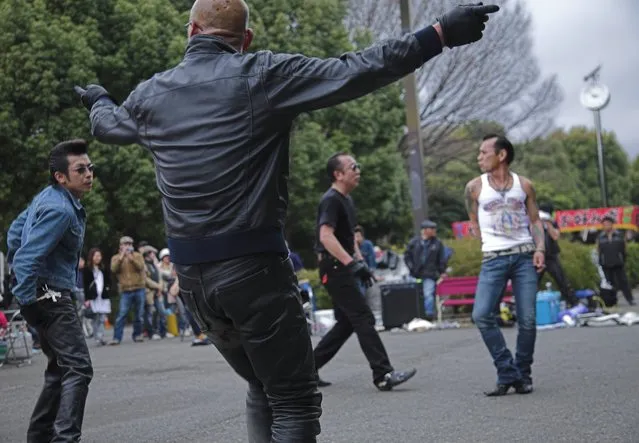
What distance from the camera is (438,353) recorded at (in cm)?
1304

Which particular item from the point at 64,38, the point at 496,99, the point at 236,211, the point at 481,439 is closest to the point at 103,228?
the point at 64,38

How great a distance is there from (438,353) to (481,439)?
269 inches

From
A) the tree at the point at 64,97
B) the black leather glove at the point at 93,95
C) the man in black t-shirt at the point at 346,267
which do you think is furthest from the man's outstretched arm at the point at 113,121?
the tree at the point at 64,97

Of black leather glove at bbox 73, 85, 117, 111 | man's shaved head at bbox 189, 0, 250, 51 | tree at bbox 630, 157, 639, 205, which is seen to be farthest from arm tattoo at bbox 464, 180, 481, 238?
tree at bbox 630, 157, 639, 205

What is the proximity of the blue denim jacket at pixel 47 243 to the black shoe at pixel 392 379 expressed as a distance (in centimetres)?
355

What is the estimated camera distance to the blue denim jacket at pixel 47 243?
5.86m

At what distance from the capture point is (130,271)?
1980cm

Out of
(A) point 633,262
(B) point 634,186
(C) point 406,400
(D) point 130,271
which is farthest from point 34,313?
(B) point 634,186

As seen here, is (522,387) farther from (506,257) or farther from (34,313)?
(34,313)

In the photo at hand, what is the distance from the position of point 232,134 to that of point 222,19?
1.69 feet

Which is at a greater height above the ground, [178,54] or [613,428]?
[178,54]

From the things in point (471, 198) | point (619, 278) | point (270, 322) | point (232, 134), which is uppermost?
point (232, 134)

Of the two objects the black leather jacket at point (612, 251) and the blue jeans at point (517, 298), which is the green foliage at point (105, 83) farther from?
the blue jeans at point (517, 298)

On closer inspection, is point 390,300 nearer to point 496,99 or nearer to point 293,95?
point 293,95
